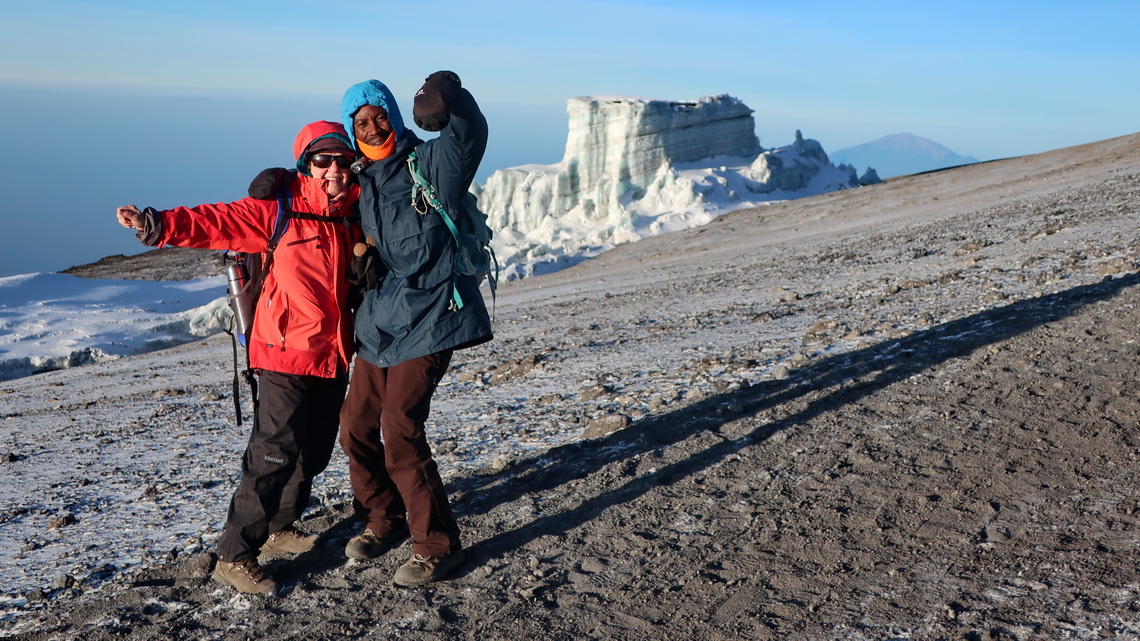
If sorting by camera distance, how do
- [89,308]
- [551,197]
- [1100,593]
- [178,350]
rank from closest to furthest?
1. [1100,593]
2. [178,350]
3. [89,308]
4. [551,197]

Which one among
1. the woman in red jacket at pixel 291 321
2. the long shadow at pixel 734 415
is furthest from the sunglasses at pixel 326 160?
the long shadow at pixel 734 415

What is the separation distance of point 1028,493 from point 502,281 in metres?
18.1

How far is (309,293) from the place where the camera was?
3260mm

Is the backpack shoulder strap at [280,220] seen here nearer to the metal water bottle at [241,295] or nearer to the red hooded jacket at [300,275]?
the red hooded jacket at [300,275]

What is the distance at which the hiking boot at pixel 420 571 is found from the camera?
3.19m

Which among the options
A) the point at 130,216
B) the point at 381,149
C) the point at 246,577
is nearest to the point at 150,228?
the point at 130,216

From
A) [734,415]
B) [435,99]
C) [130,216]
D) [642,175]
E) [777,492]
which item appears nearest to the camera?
[435,99]

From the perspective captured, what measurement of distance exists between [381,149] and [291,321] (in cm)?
69

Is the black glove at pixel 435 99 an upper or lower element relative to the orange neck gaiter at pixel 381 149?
upper

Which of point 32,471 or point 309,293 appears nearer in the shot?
point 309,293

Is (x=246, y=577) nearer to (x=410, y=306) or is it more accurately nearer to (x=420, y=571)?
(x=420, y=571)

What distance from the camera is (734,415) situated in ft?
16.4

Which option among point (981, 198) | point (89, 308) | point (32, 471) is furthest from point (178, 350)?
point (981, 198)

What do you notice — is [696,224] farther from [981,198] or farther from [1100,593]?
[1100,593]
